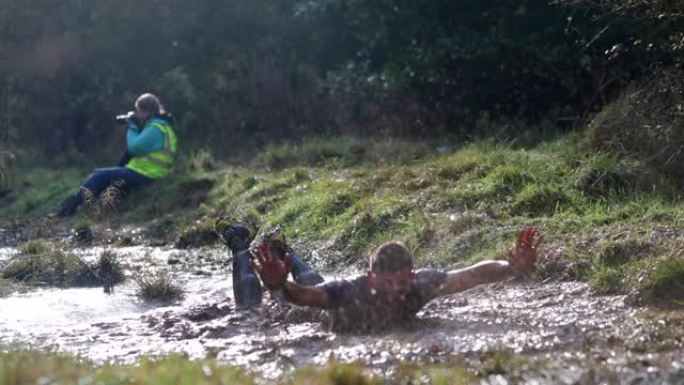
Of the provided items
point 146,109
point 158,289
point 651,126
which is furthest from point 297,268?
point 146,109

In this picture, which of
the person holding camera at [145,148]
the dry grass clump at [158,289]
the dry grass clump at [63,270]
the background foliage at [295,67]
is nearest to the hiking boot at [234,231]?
the dry grass clump at [158,289]

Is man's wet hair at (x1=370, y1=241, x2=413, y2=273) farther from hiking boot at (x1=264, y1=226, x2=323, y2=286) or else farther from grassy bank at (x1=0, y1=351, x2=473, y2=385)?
grassy bank at (x1=0, y1=351, x2=473, y2=385)

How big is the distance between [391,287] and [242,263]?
1777 mm

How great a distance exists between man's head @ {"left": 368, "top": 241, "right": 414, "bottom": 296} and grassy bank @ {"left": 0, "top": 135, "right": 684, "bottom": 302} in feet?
4.79

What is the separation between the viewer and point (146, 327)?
8.65 metres

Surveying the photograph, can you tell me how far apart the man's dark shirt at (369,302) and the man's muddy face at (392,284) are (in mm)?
23

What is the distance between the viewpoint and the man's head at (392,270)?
780 cm

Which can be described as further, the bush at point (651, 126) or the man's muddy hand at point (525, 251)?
the bush at point (651, 126)

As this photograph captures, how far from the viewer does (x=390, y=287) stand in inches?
309

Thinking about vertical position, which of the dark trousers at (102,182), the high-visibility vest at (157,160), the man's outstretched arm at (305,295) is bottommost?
the man's outstretched arm at (305,295)

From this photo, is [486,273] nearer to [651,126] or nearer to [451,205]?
[451,205]

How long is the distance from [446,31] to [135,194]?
5165mm

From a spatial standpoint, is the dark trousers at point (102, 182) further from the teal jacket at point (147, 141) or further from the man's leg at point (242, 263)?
the man's leg at point (242, 263)

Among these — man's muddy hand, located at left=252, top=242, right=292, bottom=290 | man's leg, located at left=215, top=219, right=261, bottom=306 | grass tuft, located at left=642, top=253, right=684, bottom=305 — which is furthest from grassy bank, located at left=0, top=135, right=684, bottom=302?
man's muddy hand, located at left=252, top=242, right=292, bottom=290
